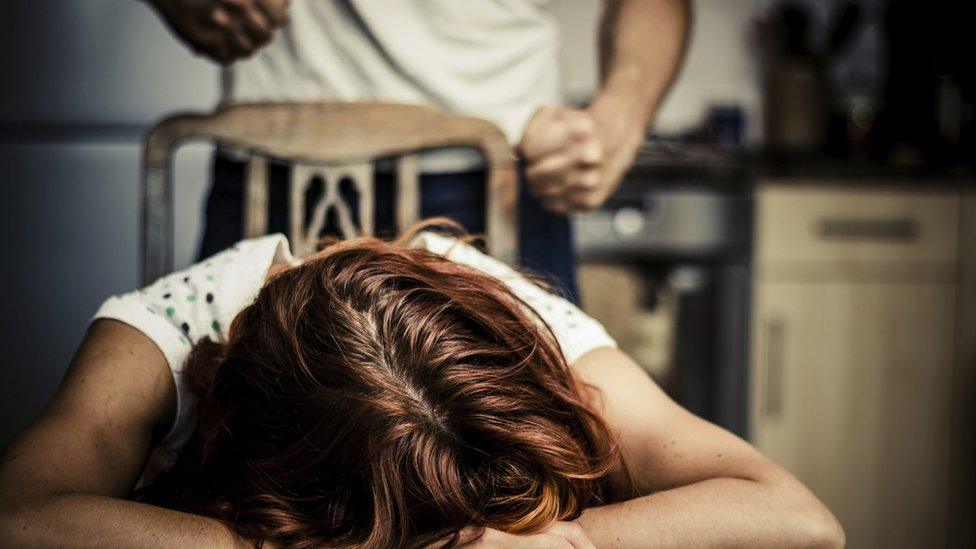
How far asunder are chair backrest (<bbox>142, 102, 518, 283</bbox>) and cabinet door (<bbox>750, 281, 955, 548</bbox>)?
1.08 metres

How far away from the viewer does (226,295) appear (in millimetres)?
694

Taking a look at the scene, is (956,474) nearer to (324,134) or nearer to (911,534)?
(911,534)

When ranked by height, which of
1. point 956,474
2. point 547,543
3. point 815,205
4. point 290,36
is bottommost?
point 956,474

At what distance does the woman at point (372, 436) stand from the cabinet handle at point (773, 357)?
119cm

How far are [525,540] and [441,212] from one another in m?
0.55

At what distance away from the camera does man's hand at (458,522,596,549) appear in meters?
0.48

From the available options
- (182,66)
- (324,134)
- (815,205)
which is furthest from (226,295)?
(815,205)

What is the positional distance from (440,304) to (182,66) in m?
1.42

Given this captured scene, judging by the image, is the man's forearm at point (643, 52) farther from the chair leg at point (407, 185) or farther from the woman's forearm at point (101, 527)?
the woman's forearm at point (101, 527)

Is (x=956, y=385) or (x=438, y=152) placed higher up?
(x=438, y=152)

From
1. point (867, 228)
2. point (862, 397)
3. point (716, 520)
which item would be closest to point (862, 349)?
point (862, 397)

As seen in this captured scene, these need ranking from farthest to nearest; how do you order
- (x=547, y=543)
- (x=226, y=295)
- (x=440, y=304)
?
(x=226, y=295)
(x=440, y=304)
(x=547, y=543)

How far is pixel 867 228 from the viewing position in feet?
5.87

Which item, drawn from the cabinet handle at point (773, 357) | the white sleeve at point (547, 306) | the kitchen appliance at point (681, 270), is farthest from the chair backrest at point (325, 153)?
the cabinet handle at point (773, 357)
